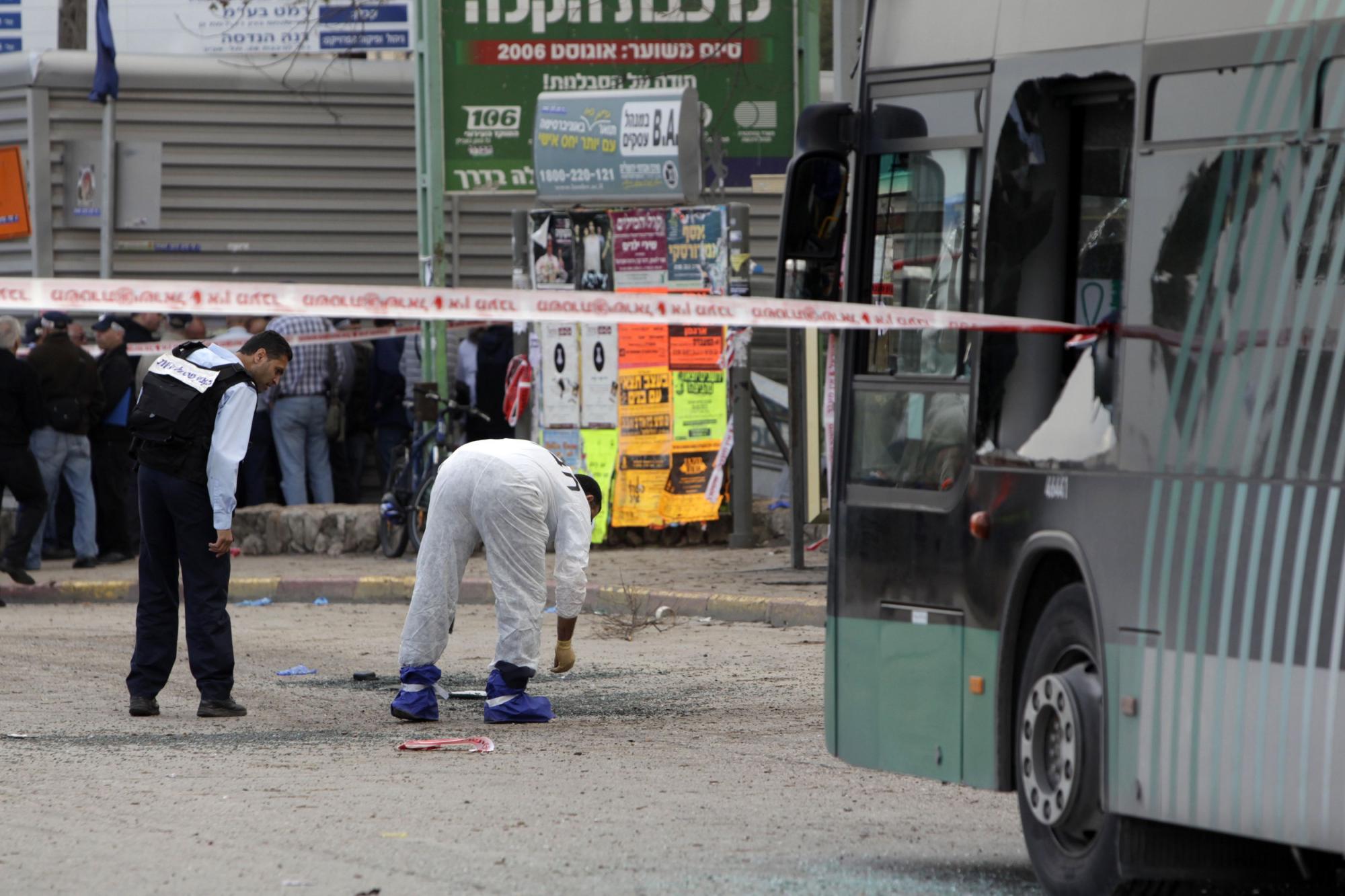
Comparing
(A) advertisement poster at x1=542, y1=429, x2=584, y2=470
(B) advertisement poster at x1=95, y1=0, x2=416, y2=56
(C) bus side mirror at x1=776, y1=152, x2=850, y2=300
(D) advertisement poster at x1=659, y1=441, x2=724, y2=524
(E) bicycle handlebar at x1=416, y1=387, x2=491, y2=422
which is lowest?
(D) advertisement poster at x1=659, y1=441, x2=724, y2=524

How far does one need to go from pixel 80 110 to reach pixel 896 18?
16199mm

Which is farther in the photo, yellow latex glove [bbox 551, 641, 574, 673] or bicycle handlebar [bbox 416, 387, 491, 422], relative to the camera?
bicycle handlebar [bbox 416, 387, 491, 422]

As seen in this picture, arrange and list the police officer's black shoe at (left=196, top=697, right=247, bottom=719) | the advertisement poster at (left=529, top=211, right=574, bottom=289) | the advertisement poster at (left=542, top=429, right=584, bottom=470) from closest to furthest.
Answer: the police officer's black shoe at (left=196, top=697, right=247, bottom=719) → the advertisement poster at (left=529, top=211, right=574, bottom=289) → the advertisement poster at (left=542, top=429, right=584, bottom=470)

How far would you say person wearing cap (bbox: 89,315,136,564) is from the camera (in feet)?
60.5

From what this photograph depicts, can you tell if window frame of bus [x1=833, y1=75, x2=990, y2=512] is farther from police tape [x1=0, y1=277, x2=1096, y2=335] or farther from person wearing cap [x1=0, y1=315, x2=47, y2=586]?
person wearing cap [x1=0, y1=315, x2=47, y2=586]

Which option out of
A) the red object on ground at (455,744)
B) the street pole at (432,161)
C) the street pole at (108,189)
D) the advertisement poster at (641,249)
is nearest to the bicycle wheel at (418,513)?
the street pole at (432,161)

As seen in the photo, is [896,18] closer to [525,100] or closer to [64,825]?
[64,825]

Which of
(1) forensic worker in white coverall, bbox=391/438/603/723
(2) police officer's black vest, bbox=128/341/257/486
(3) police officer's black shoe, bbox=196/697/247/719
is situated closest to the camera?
(1) forensic worker in white coverall, bbox=391/438/603/723

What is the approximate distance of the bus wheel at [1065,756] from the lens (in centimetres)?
589

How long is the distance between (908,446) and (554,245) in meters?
11.7

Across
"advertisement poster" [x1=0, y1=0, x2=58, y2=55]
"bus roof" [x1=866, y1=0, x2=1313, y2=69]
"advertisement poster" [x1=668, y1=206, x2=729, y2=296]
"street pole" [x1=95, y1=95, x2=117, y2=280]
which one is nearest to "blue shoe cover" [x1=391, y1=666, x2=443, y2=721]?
"bus roof" [x1=866, y1=0, x2=1313, y2=69]

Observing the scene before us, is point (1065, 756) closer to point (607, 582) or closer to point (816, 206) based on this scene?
point (816, 206)

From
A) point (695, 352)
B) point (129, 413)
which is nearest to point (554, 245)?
point (695, 352)

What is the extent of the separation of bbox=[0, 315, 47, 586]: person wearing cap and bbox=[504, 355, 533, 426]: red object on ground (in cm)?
385
